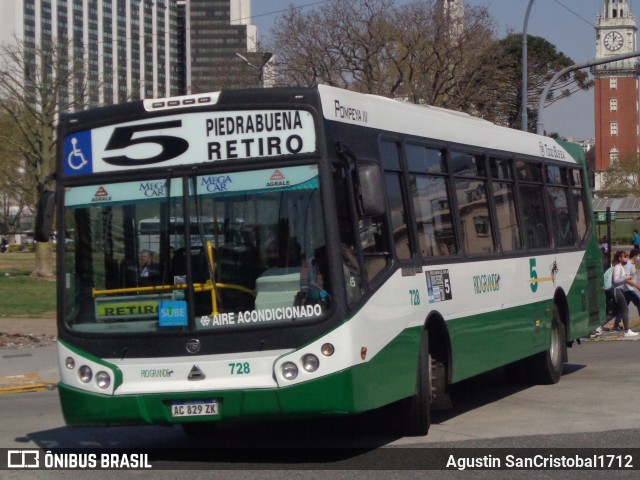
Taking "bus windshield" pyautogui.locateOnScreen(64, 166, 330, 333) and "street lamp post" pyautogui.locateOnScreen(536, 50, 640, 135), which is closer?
"bus windshield" pyautogui.locateOnScreen(64, 166, 330, 333)

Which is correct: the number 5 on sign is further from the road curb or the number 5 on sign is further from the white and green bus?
the road curb

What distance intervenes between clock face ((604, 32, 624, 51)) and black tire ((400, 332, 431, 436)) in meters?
145

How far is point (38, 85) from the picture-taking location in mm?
45219

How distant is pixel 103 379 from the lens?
29.5 feet

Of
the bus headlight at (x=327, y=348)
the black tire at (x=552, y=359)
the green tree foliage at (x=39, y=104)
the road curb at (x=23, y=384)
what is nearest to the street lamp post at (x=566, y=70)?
the black tire at (x=552, y=359)

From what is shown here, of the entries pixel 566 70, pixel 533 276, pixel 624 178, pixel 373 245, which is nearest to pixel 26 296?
pixel 566 70

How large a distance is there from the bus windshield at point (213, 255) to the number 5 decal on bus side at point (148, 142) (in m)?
0.19

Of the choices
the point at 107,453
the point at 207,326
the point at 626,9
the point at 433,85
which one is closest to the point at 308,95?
the point at 207,326

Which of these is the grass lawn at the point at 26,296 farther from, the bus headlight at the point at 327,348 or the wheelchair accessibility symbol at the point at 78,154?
the bus headlight at the point at 327,348

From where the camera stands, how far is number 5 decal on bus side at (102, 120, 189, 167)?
9.01 metres

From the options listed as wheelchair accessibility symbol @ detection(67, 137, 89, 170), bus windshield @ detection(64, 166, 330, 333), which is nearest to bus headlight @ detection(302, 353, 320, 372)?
bus windshield @ detection(64, 166, 330, 333)

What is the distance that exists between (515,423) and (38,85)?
123 feet

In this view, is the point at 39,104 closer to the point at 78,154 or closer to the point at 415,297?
the point at 78,154

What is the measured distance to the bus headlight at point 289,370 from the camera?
8.51 metres
